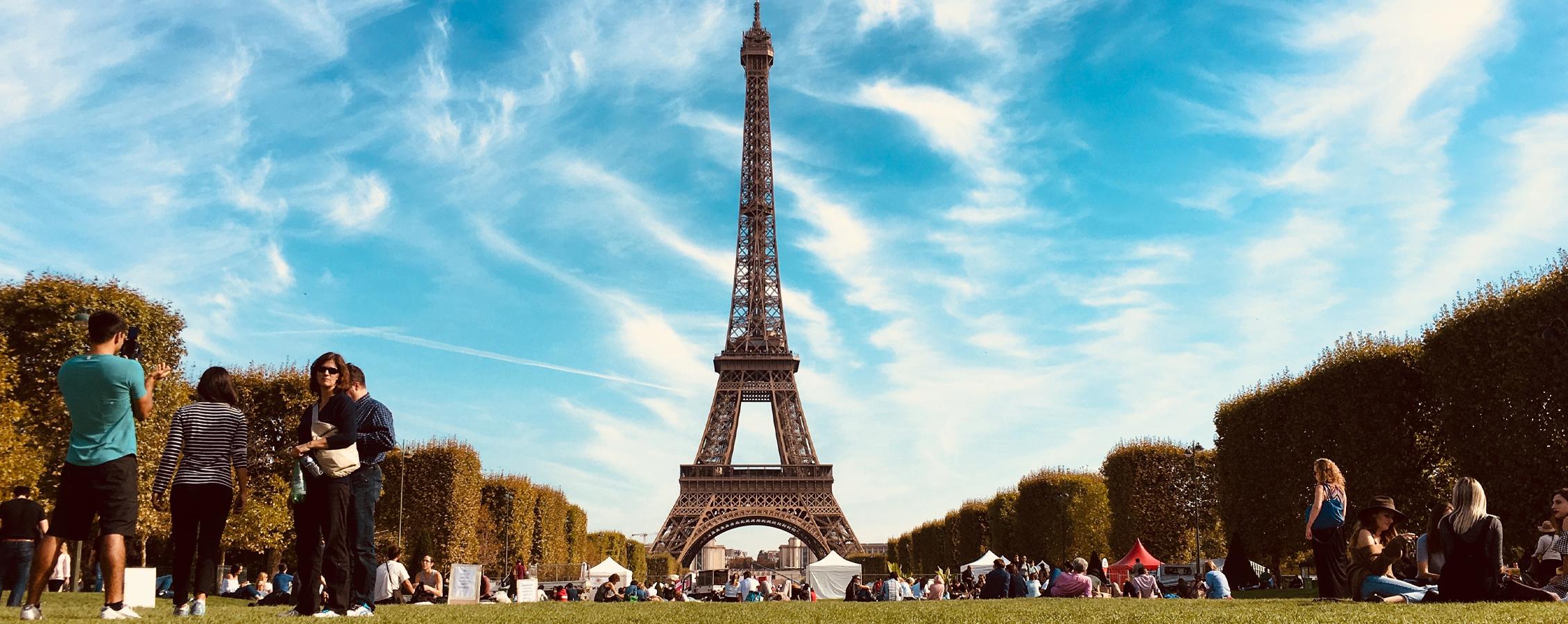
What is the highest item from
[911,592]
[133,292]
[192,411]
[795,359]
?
[795,359]

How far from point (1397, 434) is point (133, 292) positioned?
3430 cm

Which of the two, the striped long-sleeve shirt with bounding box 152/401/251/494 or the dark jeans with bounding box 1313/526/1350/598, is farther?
the dark jeans with bounding box 1313/526/1350/598

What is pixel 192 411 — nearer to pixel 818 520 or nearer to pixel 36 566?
pixel 36 566

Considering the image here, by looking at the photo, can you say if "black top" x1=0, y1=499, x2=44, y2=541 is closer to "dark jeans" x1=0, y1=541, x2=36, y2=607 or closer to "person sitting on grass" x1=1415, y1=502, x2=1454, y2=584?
"dark jeans" x1=0, y1=541, x2=36, y2=607

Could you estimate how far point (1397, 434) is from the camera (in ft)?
90.7

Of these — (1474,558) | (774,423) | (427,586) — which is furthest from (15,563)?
(774,423)

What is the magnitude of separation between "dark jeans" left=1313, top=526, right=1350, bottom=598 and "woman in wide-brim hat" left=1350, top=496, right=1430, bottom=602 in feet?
1.18

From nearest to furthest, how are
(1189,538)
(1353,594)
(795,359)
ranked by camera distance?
(1353,594) → (1189,538) → (795,359)

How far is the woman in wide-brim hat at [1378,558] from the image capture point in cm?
1077

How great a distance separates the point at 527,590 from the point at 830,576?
22670 mm

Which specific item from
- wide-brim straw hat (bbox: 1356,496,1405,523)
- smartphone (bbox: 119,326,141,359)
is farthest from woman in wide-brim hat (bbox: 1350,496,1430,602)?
smartphone (bbox: 119,326,141,359)

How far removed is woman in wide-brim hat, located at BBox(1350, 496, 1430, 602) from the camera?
1077 cm

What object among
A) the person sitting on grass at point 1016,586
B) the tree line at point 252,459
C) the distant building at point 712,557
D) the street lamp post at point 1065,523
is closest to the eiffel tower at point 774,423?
the tree line at point 252,459

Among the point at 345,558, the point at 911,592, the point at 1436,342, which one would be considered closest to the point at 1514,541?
the point at 1436,342
